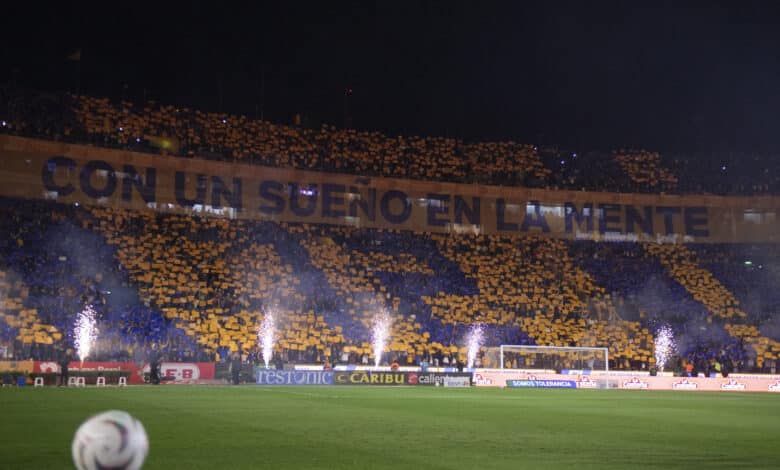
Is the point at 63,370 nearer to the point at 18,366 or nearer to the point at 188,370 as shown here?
the point at 18,366

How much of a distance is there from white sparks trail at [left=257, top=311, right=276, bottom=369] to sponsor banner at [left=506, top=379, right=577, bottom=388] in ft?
41.7

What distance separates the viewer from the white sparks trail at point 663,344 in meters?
51.3

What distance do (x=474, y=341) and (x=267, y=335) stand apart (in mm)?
12577

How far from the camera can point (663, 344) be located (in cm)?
5222

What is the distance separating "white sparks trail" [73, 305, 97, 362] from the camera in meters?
39.4

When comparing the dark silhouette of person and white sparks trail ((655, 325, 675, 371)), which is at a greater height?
white sparks trail ((655, 325, 675, 371))

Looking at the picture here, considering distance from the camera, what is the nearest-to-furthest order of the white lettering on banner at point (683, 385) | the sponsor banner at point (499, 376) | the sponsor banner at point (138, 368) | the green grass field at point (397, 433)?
1. the green grass field at point (397, 433)
2. the sponsor banner at point (138, 368)
3. the sponsor banner at point (499, 376)
4. the white lettering on banner at point (683, 385)

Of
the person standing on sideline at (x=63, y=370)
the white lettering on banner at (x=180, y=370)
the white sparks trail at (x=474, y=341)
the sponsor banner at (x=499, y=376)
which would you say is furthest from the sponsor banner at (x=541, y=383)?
the person standing on sideline at (x=63, y=370)

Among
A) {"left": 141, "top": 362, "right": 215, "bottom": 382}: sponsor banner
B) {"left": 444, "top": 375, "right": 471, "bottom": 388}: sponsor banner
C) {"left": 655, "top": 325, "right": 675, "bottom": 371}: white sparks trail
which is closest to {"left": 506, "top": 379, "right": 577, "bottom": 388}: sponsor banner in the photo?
{"left": 444, "top": 375, "right": 471, "bottom": 388}: sponsor banner

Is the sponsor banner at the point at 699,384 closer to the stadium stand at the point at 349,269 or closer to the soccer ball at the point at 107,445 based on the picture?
the stadium stand at the point at 349,269

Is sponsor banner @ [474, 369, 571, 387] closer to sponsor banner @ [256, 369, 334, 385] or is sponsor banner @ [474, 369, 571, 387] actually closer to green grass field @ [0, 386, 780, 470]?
sponsor banner @ [256, 369, 334, 385]

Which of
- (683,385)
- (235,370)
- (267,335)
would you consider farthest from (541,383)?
(235,370)

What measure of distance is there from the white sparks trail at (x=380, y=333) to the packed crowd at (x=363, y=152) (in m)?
12.0

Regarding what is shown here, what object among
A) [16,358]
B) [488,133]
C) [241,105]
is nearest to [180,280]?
[16,358]
